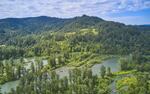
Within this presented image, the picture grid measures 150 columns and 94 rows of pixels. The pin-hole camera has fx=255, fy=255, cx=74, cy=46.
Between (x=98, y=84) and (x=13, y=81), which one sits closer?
(x=98, y=84)

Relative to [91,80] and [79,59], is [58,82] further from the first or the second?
[79,59]

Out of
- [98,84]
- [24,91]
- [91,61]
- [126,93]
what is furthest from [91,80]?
[91,61]

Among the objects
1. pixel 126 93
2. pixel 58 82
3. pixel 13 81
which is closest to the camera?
pixel 126 93

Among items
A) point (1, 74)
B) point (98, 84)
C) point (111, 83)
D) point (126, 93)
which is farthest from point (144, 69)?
point (1, 74)

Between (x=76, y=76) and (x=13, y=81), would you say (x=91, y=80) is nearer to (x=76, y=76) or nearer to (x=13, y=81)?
(x=76, y=76)

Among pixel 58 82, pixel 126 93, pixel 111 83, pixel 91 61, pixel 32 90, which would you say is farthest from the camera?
pixel 91 61

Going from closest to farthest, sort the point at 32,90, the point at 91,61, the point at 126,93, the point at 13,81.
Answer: the point at 126,93 < the point at 32,90 < the point at 13,81 < the point at 91,61

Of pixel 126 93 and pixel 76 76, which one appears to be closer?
pixel 126 93

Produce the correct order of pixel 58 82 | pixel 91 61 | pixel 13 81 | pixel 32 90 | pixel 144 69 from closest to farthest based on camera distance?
pixel 32 90 < pixel 58 82 < pixel 13 81 < pixel 144 69 < pixel 91 61
